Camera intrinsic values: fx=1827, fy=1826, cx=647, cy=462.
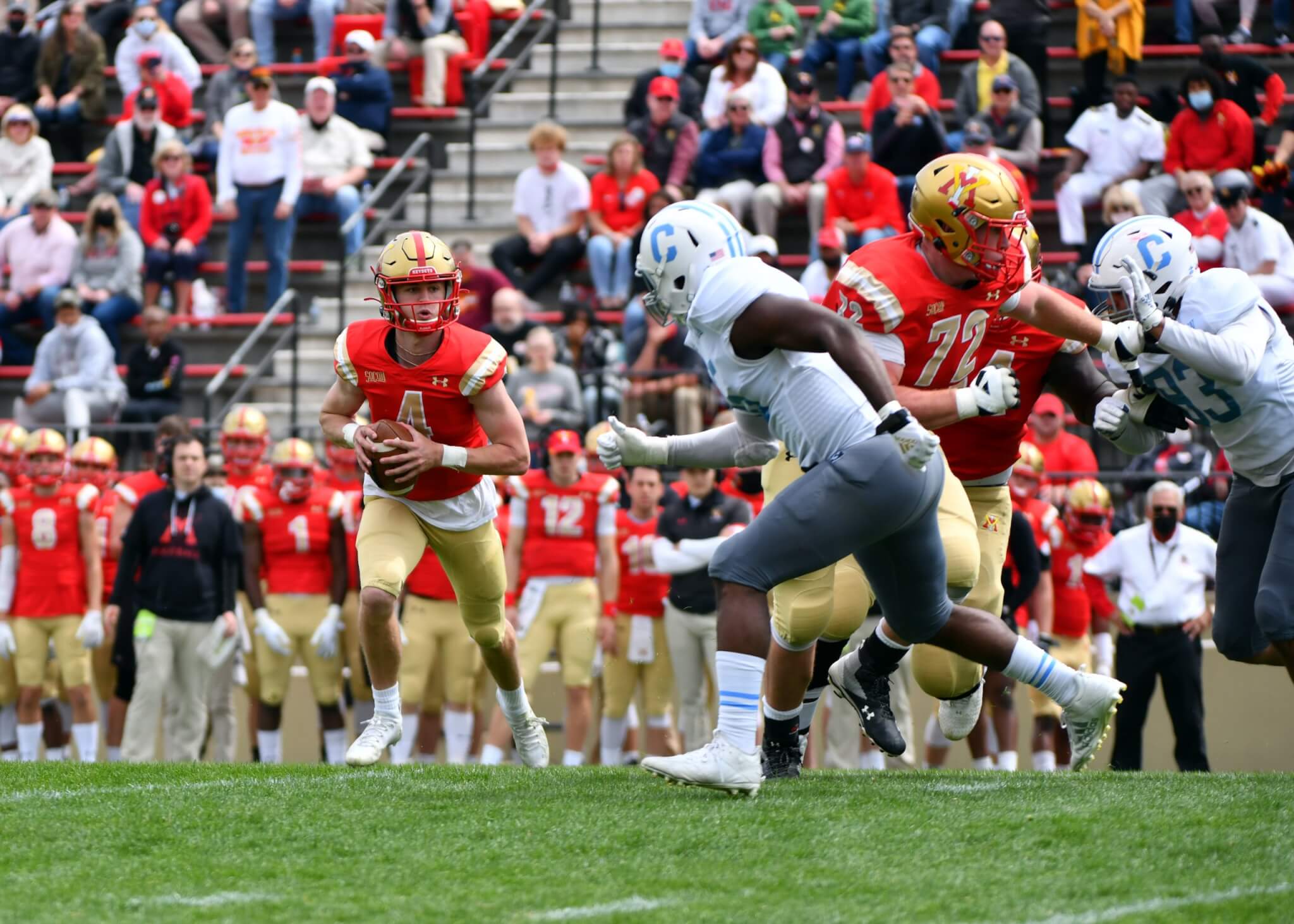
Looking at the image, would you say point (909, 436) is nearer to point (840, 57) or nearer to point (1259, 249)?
point (1259, 249)

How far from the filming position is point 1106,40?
13164mm

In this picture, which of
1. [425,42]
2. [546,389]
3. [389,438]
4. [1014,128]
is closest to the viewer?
[389,438]

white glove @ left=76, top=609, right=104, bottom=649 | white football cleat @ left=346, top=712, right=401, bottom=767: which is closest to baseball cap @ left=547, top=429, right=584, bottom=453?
white glove @ left=76, top=609, right=104, bottom=649

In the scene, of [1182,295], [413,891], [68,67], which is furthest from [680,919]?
[68,67]

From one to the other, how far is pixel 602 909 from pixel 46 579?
7783 millimetres

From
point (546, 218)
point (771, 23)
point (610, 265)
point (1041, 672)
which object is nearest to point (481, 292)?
point (610, 265)

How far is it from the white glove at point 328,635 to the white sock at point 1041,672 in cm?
539

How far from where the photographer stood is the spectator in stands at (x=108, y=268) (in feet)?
45.4

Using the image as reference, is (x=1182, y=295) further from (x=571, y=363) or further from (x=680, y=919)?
(x=571, y=363)

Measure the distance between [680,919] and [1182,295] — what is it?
3043 mm

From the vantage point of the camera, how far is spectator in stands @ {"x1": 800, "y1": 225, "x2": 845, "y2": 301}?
38.4 feet

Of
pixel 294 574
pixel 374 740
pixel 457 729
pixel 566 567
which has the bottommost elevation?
pixel 457 729

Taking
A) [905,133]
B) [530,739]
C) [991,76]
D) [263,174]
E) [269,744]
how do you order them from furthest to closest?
[263,174], [991,76], [905,133], [269,744], [530,739]

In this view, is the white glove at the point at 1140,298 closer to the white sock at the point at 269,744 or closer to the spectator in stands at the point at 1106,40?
the white sock at the point at 269,744
